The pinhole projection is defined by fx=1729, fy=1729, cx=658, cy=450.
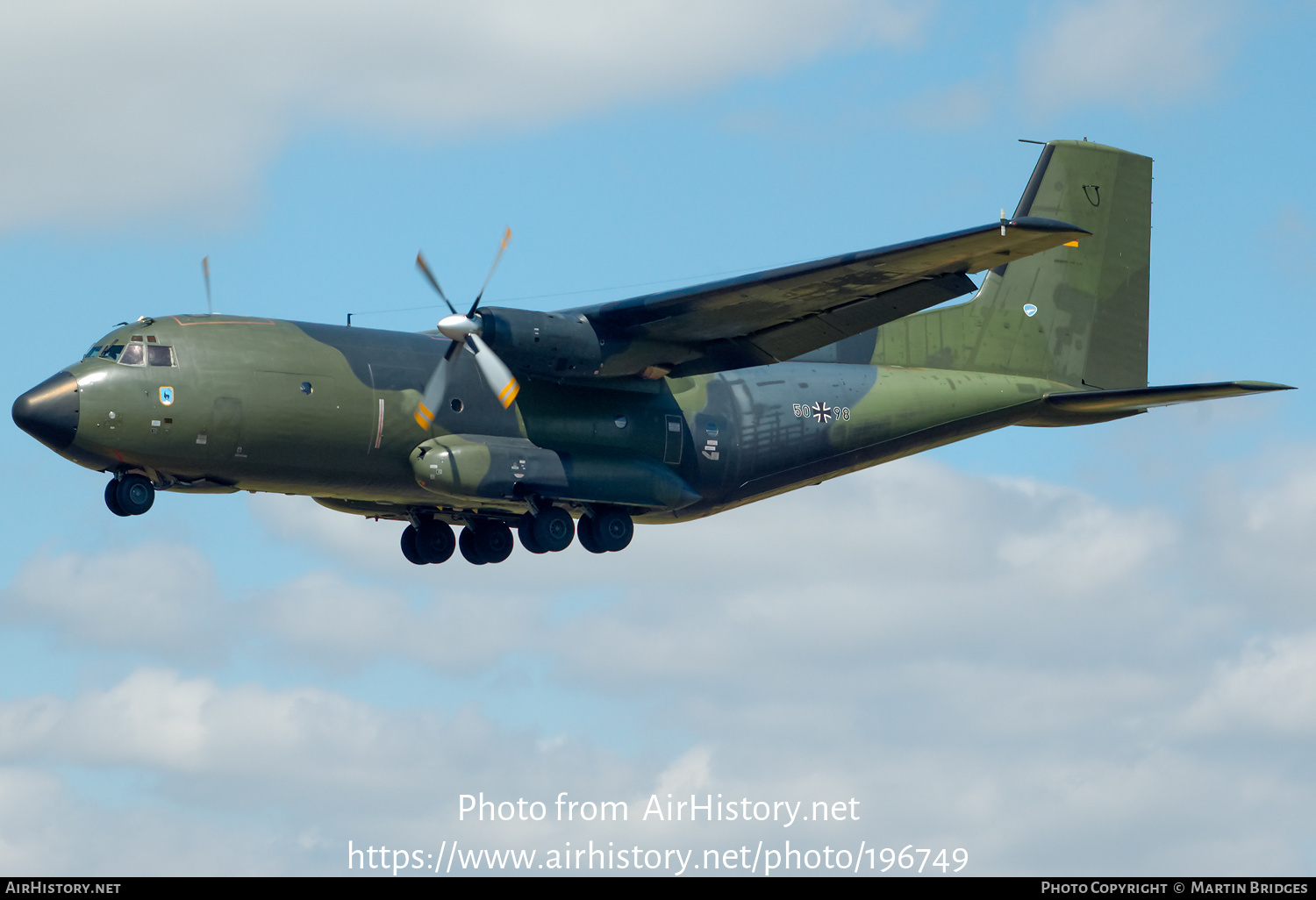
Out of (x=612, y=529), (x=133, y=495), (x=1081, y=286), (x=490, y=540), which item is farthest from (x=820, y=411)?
(x=133, y=495)

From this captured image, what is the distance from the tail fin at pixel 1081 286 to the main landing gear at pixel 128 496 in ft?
52.8

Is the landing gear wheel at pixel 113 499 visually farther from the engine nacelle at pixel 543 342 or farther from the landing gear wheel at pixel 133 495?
the engine nacelle at pixel 543 342

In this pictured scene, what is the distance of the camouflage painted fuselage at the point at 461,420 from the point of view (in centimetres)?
2588

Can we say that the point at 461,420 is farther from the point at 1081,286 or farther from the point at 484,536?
the point at 1081,286

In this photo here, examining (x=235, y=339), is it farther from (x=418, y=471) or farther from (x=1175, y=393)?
(x=1175, y=393)

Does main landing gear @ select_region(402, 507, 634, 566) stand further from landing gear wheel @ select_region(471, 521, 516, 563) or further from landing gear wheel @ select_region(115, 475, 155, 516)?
landing gear wheel @ select_region(115, 475, 155, 516)

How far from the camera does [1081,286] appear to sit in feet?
116

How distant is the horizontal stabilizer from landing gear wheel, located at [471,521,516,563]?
1089 centimetres

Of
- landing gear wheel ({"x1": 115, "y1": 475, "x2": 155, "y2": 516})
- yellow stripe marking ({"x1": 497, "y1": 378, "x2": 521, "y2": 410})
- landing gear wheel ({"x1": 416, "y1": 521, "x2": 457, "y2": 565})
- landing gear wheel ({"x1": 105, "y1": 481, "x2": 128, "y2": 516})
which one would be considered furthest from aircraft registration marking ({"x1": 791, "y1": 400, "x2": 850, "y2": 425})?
landing gear wheel ({"x1": 105, "y1": 481, "x2": 128, "y2": 516})

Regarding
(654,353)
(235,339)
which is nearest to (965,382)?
(654,353)

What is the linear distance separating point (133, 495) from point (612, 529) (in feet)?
25.9

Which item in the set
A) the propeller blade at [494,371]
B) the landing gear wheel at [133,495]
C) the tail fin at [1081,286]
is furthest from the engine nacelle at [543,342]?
the tail fin at [1081,286]

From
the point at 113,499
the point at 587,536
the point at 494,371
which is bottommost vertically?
the point at 113,499

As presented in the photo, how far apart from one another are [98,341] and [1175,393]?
18.3 m
